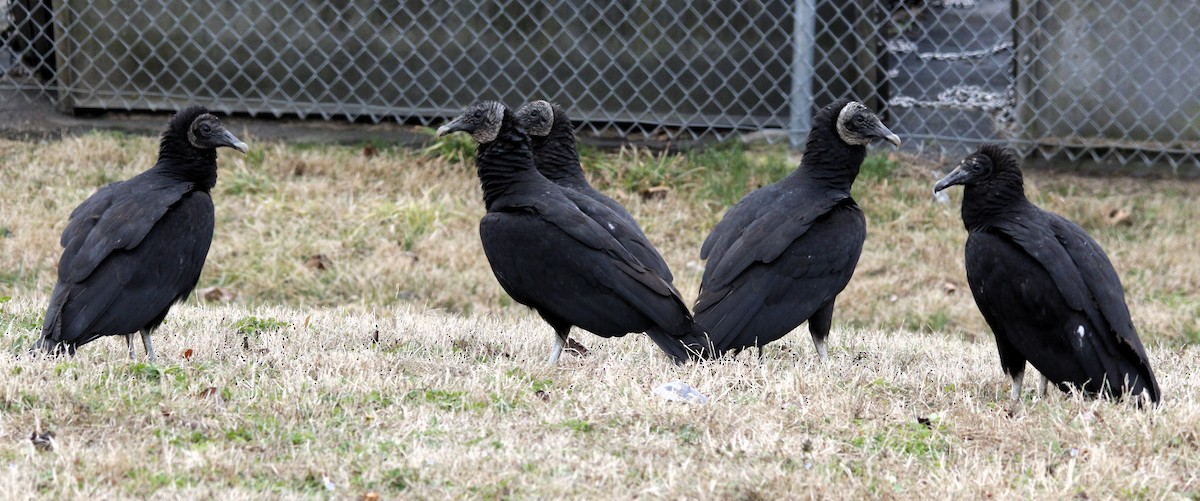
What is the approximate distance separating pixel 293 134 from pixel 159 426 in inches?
188

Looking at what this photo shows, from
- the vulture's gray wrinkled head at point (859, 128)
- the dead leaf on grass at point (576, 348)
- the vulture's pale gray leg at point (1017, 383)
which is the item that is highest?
the vulture's gray wrinkled head at point (859, 128)

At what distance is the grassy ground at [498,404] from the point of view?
2.94m

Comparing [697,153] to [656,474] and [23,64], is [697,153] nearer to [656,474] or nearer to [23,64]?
[23,64]

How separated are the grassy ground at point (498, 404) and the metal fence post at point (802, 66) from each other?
1.29 metres

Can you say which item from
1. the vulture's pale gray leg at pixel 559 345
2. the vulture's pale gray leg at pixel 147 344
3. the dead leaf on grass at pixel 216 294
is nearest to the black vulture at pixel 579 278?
the vulture's pale gray leg at pixel 559 345

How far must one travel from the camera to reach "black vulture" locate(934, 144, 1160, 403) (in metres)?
3.73

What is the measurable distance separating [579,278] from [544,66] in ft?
11.9

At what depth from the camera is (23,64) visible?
7781 mm

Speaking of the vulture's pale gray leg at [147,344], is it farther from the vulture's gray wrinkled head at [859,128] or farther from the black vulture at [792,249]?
the vulture's gray wrinkled head at [859,128]

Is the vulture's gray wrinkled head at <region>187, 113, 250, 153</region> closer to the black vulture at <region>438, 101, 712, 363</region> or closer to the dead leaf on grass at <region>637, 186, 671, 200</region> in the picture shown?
the black vulture at <region>438, 101, 712, 363</region>

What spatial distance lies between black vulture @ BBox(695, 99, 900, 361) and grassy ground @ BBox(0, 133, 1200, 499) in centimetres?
17

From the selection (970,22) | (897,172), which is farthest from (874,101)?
(970,22)

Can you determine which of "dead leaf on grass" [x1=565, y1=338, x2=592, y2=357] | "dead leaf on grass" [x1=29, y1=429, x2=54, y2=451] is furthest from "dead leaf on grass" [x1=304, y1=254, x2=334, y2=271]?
"dead leaf on grass" [x1=29, y1=429, x2=54, y2=451]

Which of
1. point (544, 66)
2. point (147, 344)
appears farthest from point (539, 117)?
point (544, 66)
